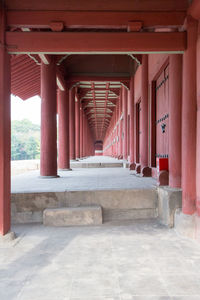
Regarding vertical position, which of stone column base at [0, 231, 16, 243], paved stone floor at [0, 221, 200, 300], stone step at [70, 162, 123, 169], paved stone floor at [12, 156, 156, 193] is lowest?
paved stone floor at [0, 221, 200, 300]

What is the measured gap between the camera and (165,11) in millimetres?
3738

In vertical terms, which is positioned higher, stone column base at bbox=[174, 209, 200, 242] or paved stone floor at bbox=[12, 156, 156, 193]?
paved stone floor at bbox=[12, 156, 156, 193]

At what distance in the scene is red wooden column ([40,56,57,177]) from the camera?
288 inches

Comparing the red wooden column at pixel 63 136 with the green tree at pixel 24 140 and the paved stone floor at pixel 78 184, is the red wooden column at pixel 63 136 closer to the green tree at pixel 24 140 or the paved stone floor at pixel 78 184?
the paved stone floor at pixel 78 184

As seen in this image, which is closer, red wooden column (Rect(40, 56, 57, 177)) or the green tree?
red wooden column (Rect(40, 56, 57, 177))

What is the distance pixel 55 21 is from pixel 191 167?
314cm

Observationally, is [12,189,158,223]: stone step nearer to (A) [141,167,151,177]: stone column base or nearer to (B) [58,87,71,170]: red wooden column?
(A) [141,167,151,177]: stone column base

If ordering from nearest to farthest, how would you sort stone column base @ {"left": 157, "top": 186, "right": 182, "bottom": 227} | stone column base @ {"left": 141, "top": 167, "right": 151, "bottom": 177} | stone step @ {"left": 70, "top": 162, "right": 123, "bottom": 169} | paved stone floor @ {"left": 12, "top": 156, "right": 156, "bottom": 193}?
stone column base @ {"left": 157, "top": 186, "right": 182, "bottom": 227} < paved stone floor @ {"left": 12, "top": 156, "right": 156, "bottom": 193} < stone column base @ {"left": 141, "top": 167, "right": 151, "bottom": 177} < stone step @ {"left": 70, "top": 162, "right": 123, "bottom": 169}

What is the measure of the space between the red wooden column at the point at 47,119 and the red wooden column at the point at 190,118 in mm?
4634

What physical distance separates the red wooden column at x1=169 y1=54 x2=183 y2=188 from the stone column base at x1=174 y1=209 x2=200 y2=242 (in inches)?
28.8

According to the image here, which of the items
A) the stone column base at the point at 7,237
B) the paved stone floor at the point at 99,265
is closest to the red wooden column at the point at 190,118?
the paved stone floor at the point at 99,265

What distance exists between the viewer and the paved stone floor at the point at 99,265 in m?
2.23

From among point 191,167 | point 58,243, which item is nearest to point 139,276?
point 58,243

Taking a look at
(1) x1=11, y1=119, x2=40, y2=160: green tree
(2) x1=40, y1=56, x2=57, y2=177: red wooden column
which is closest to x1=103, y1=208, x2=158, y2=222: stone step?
(2) x1=40, y1=56, x2=57, y2=177: red wooden column
